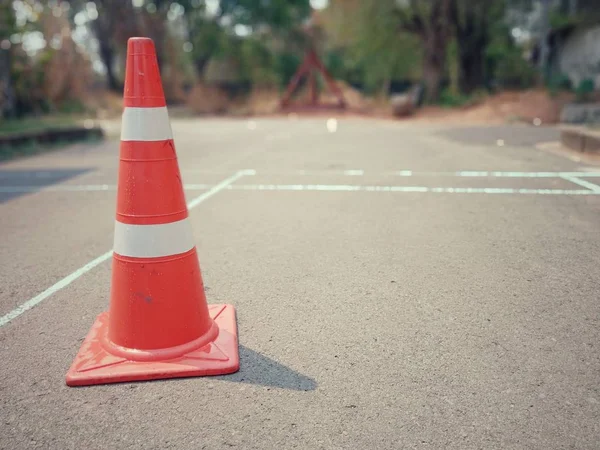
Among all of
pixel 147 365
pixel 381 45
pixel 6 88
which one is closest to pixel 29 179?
pixel 147 365

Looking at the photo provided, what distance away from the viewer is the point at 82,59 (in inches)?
829

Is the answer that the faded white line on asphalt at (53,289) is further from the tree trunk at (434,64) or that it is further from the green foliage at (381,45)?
the green foliage at (381,45)

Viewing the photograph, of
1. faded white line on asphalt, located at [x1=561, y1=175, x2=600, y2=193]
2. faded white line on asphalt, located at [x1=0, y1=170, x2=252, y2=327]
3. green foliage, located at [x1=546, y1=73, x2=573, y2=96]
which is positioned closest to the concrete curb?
faded white line on asphalt, located at [x1=561, y1=175, x2=600, y2=193]

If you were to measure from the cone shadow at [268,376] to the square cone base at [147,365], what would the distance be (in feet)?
0.15

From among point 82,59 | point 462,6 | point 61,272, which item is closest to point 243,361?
point 61,272

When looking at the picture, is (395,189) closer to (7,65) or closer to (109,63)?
(7,65)

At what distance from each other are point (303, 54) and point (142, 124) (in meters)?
35.8

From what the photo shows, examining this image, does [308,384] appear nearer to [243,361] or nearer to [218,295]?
[243,361]

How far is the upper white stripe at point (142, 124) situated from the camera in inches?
106

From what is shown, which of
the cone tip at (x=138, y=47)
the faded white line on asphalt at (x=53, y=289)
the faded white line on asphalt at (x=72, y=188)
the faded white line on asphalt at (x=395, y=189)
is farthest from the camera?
the faded white line on asphalt at (x=72, y=188)

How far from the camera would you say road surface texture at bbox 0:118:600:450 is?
217 cm

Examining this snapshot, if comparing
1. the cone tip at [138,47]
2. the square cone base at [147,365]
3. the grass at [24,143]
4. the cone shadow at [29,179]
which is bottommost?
the cone shadow at [29,179]

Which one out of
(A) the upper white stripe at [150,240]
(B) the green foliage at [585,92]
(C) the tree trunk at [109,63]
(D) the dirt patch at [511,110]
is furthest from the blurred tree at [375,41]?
(A) the upper white stripe at [150,240]

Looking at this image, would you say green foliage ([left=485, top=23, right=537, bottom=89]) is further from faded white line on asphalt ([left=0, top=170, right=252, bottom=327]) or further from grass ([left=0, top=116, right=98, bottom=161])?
faded white line on asphalt ([left=0, top=170, right=252, bottom=327])
